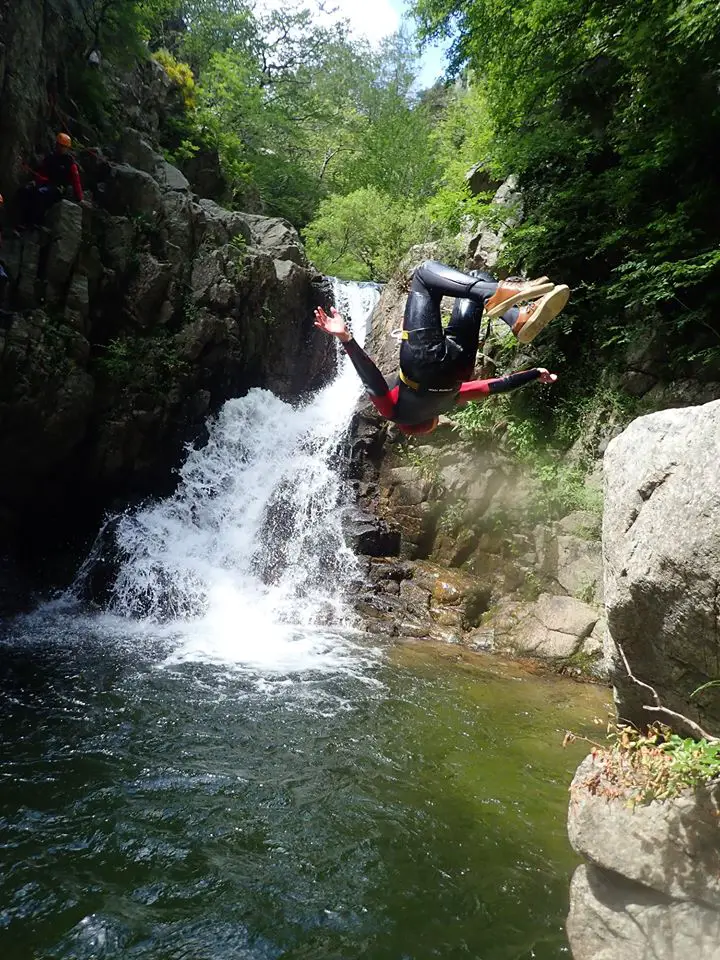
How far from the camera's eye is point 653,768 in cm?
296

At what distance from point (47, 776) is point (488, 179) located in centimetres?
1347

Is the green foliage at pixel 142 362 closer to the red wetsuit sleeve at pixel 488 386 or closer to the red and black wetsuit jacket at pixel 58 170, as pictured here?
the red and black wetsuit jacket at pixel 58 170

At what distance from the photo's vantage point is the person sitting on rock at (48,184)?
879 centimetres

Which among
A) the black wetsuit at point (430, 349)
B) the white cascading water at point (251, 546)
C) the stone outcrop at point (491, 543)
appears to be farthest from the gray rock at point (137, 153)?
the black wetsuit at point (430, 349)

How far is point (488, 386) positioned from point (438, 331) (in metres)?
1.14

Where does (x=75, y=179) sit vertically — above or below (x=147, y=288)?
above

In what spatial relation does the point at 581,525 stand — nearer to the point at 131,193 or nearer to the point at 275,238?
the point at 131,193

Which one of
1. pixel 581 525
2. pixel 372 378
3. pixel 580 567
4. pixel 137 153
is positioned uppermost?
pixel 137 153

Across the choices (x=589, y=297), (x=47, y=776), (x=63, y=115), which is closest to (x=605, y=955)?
(x=47, y=776)

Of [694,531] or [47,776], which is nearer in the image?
[694,531]

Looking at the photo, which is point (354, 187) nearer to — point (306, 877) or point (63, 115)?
point (63, 115)

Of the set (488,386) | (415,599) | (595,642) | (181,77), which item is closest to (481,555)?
(415,599)

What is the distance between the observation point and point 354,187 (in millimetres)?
26578

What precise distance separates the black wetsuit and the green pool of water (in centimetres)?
315
